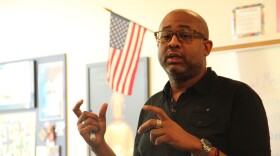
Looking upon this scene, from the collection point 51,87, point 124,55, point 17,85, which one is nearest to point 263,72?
point 124,55

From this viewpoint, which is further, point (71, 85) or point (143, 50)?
point (71, 85)

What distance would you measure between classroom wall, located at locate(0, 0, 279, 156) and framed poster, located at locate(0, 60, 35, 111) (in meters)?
0.09

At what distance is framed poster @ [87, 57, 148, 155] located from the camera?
287 centimetres

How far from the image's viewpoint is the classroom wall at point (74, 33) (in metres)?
2.64

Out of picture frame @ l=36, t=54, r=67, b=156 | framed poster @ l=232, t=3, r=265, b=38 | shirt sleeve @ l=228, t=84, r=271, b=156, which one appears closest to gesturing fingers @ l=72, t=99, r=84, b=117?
shirt sleeve @ l=228, t=84, r=271, b=156

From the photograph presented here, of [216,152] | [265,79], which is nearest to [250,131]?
[216,152]

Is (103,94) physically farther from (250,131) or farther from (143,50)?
(250,131)

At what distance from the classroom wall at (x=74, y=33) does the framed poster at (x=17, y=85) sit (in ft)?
0.30

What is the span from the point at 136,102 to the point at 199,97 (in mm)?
1540

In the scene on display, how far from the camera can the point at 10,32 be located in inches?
144

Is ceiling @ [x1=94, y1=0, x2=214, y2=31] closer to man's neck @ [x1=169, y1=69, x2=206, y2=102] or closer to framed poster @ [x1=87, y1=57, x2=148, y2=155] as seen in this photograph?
framed poster @ [x1=87, y1=57, x2=148, y2=155]

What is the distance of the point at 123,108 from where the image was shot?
2.93 m

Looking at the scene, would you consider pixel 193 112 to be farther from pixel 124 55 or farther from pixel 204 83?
pixel 124 55

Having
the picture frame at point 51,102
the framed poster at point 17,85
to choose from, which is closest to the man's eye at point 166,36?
the picture frame at point 51,102
